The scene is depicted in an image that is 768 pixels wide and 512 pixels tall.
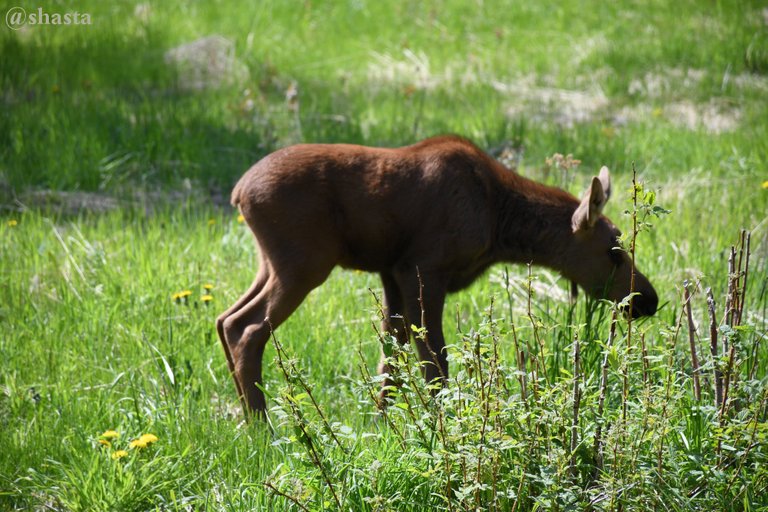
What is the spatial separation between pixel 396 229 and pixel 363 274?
70.5 inches

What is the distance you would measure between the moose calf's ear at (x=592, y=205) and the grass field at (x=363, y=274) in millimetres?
294

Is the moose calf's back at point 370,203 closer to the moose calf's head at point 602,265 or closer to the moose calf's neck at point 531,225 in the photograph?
the moose calf's neck at point 531,225

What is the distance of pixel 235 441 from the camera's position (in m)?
4.35

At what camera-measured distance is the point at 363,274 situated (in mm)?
6926

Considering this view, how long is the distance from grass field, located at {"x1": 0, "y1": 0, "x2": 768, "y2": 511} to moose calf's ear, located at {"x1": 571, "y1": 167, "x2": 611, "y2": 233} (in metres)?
0.29

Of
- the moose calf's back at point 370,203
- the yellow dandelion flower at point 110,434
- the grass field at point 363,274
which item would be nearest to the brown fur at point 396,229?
the moose calf's back at point 370,203

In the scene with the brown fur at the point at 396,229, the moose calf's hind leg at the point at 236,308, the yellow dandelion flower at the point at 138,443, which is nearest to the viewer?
the yellow dandelion flower at the point at 138,443

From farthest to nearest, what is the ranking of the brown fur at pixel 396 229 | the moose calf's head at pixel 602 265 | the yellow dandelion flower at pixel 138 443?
the moose calf's head at pixel 602 265, the brown fur at pixel 396 229, the yellow dandelion flower at pixel 138 443

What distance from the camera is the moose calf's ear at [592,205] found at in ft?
16.7

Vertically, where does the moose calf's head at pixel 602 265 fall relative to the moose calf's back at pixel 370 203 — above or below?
below

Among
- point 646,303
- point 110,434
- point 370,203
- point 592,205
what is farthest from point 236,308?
point 646,303

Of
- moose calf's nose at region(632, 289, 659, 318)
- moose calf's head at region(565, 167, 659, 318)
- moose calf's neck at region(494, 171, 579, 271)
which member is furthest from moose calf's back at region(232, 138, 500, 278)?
moose calf's nose at region(632, 289, 659, 318)

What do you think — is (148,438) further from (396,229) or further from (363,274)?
(363,274)

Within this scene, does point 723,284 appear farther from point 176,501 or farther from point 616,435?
point 176,501
